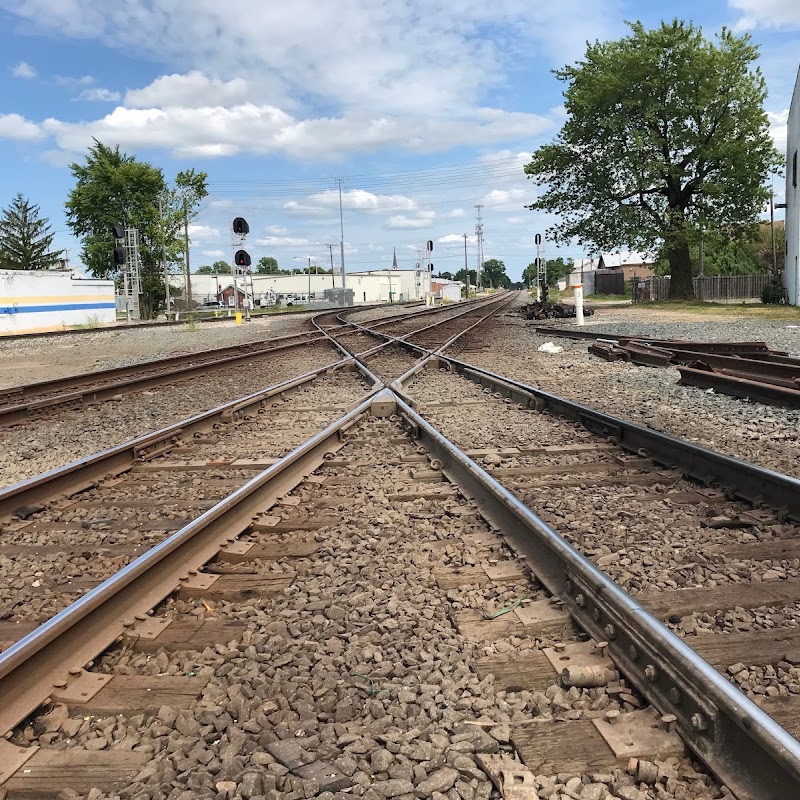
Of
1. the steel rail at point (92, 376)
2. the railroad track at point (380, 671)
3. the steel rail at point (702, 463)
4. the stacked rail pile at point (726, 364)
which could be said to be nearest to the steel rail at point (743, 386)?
the stacked rail pile at point (726, 364)

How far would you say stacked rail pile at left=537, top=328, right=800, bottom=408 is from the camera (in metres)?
8.03

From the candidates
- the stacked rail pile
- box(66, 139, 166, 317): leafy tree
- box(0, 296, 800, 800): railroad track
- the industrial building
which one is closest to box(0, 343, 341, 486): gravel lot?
box(0, 296, 800, 800): railroad track

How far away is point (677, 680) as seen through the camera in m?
2.12

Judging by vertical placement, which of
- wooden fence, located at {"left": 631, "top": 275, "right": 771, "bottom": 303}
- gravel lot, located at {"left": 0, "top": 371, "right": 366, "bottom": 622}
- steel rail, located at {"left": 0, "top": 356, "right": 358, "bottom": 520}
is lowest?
gravel lot, located at {"left": 0, "top": 371, "right": 366, "bottom": 622}

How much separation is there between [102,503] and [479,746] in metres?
3.48

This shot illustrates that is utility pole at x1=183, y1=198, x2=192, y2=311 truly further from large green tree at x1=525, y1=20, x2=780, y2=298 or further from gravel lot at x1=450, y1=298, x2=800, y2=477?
gravel lot at x1=450, y1=298, x2=800, y2=477

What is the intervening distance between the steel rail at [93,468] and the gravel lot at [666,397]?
4257 millimetres

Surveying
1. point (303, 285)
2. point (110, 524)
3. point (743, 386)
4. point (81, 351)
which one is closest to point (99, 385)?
point (110, 524)

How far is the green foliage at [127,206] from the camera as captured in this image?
6494 cm

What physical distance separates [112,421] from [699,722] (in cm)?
723

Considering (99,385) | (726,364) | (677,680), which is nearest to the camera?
(677,680)

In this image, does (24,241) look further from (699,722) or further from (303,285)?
(699,722)

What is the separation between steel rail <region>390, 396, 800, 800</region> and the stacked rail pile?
214 inches

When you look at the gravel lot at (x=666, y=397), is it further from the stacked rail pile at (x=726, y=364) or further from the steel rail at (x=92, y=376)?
the steel rail at (x=92, y=376)
